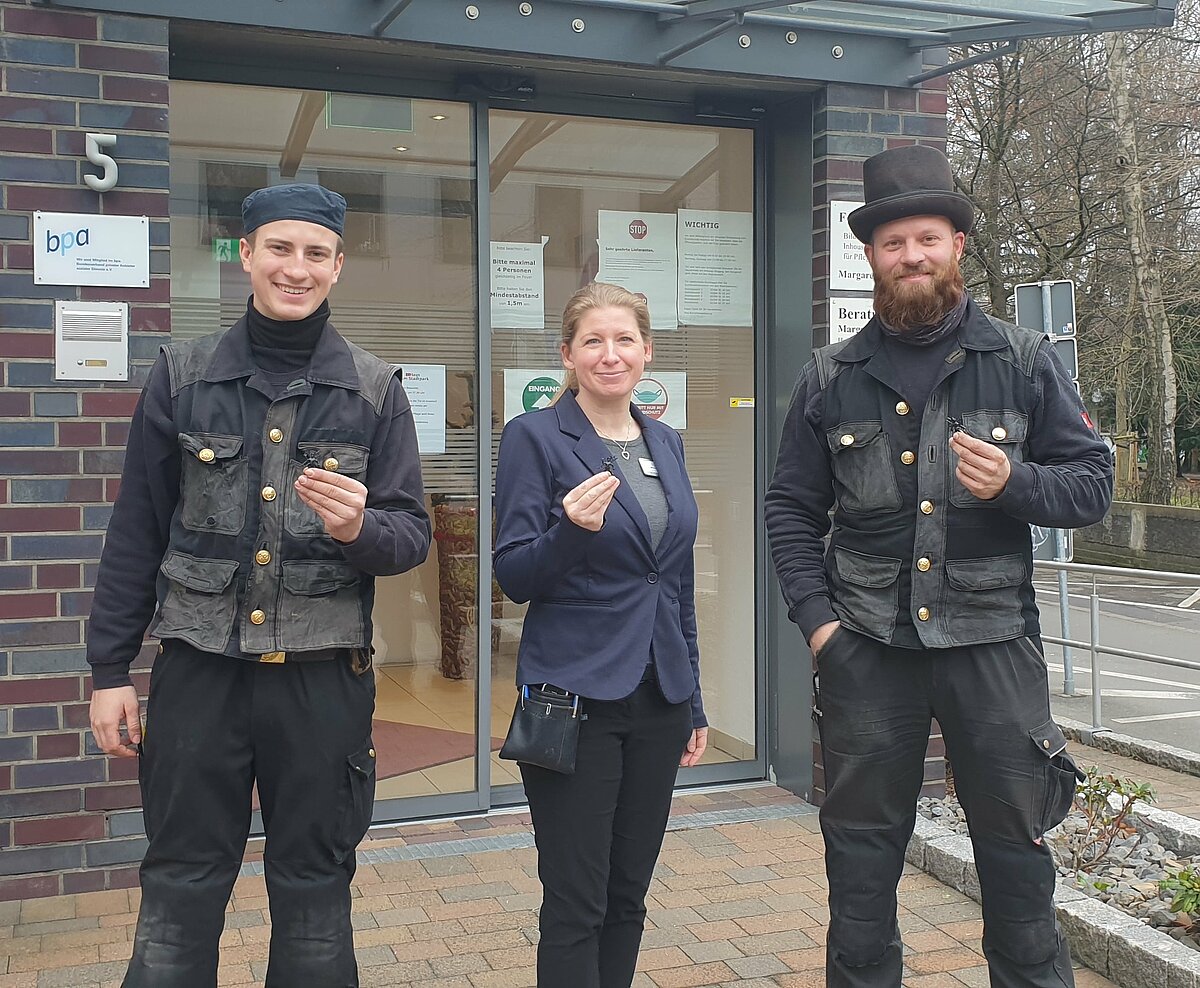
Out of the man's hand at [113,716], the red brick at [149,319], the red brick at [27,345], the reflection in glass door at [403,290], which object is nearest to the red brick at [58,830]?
the reflection in glass door at [403,290]

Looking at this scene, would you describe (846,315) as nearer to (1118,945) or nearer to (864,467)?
(864,467)

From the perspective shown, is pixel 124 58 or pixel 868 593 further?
pixel 124 58

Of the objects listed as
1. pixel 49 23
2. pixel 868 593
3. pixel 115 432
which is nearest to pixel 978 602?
pixel 868 593

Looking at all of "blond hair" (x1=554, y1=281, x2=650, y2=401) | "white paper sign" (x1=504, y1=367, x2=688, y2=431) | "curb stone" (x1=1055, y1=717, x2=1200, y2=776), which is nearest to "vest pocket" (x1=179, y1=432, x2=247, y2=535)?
"blond hair" (x1=554, y1=281, x2=650, y2=401)

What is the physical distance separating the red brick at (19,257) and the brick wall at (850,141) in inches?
123

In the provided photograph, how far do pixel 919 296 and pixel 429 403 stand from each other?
9.63ft

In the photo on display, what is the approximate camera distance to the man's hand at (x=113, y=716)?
9.59 ft

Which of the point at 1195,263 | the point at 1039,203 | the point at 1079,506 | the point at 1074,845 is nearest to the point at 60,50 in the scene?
the point at 1079,506

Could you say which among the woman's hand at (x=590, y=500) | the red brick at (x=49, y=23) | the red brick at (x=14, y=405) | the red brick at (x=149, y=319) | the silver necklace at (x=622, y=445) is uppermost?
the red brick at (x=49, y=23)

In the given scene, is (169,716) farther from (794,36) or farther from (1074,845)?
(794,36)

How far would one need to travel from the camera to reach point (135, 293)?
4.62 meters

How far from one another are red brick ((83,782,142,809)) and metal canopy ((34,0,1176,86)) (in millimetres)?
2708

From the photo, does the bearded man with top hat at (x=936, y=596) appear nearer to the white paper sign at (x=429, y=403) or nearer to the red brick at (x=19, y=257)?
the white paper sign at (x=429, y=403)

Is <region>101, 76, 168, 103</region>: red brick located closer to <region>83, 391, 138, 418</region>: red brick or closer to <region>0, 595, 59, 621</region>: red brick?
<region>83, 391, 138, 418</region>: red brick
